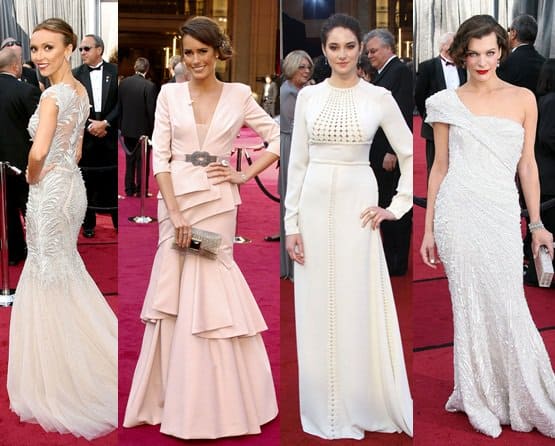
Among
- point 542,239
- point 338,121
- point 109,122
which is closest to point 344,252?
point 338,121

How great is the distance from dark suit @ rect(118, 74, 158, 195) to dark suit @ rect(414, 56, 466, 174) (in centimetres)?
89

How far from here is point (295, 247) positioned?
2.89 meters

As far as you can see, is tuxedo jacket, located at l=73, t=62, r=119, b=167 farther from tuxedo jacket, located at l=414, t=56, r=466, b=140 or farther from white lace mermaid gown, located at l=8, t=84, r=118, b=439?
tuxedo jacket, located at l=414, t=56, r=466, b=140

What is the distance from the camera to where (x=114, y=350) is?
3545 millimetres

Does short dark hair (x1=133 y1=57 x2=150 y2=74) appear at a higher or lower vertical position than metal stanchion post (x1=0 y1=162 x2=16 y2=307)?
higher

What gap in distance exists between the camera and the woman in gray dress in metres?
2.77

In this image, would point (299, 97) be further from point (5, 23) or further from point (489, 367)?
point (489, 367)

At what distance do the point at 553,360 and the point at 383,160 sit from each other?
5.01 ft

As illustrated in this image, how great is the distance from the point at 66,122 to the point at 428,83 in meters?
1.19

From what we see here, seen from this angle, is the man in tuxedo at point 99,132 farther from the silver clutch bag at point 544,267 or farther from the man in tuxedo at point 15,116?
the silver clutch bag at point 544,267

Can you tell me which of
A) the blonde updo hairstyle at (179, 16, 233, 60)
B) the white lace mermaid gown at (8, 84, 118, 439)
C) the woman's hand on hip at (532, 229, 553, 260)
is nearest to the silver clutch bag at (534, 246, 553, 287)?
the woman's hand on hip at (532, 229, 553, 260)

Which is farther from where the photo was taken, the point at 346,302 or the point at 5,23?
the point at 5,23

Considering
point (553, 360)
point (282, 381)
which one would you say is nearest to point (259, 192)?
point (282, 381)

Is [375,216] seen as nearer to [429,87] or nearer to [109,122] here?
[429,87]
